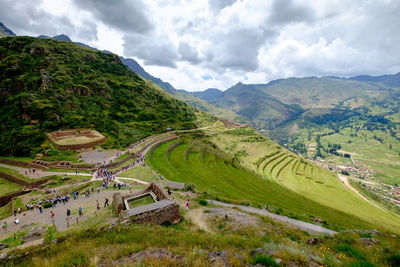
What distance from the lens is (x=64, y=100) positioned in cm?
7575

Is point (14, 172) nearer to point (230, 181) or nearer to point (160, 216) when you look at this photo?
point (160, 216)

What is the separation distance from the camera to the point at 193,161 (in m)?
63.3

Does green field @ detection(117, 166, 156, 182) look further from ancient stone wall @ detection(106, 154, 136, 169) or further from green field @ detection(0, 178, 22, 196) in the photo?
green field @ detection(0, 178, 22, 196)

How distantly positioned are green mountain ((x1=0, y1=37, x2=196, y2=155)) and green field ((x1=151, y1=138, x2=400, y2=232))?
2180 cm

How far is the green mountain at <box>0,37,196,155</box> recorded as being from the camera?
198 ft

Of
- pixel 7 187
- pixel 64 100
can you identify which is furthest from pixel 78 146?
pixel 64 100

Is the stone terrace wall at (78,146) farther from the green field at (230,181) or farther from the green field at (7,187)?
the green field at (230,181)

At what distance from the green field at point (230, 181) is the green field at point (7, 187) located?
28.4m

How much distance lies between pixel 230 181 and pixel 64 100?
3018 inches

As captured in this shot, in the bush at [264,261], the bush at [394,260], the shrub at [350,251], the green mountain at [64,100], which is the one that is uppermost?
the green mountain at [64,100]

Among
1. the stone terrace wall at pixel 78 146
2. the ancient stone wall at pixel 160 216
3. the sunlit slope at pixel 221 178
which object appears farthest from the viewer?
the stone terrace wall at pixel 78 146

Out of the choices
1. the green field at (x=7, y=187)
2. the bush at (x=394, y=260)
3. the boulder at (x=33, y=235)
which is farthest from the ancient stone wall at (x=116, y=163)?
the bush at (x=394, y=260)

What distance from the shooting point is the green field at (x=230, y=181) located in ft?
139

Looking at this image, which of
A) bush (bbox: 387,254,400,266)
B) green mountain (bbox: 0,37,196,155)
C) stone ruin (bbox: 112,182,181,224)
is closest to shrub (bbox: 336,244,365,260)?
bush (bbox: 387,254,400,266)
